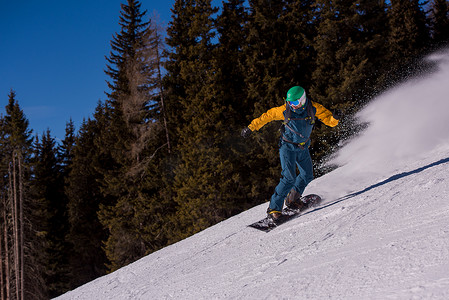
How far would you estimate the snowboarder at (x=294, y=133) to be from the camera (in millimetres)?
5039

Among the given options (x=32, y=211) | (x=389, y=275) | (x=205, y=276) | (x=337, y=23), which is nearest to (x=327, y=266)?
(x=389, y=275)

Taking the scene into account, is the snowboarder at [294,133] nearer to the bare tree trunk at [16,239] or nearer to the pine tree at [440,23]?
the bare tree trunk at [16,239]

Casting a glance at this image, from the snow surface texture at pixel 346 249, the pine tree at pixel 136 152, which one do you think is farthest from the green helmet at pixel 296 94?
Result: the pine tree at pixel 136 152

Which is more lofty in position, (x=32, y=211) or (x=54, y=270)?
(x=32, y=211)

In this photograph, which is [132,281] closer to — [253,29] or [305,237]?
[305,237]

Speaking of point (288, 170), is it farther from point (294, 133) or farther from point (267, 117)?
A: point (267, 117)

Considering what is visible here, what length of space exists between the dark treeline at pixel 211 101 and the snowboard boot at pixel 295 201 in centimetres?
1118

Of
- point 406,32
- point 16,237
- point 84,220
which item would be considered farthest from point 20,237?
point 406,32

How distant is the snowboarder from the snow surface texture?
53cm

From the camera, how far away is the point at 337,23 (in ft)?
58.2

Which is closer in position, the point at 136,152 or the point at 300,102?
the point at 300,102

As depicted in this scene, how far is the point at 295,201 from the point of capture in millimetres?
Answer: 5473

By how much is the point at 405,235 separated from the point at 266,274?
1.26 metres

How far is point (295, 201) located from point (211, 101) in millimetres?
13465
